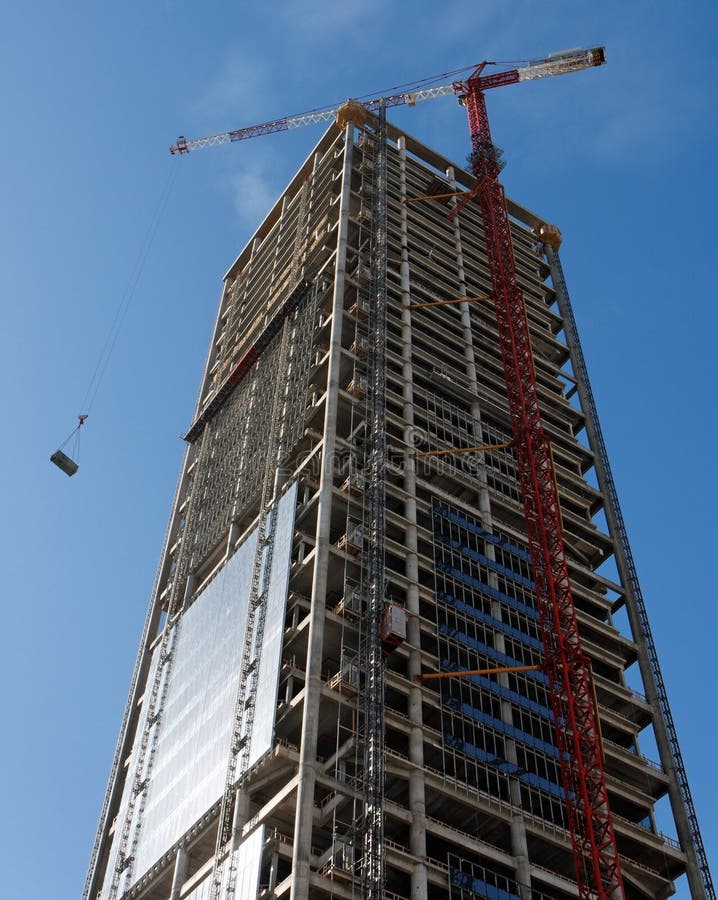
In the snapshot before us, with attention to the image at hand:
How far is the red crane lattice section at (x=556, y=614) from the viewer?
67250mm

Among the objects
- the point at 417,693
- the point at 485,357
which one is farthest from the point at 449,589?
the point at 485,357

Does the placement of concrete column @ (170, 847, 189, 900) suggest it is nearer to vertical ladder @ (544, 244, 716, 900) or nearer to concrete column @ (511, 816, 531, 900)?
concrete column @ (511, 816, 531, 900)

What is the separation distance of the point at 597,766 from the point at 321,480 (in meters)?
26.3

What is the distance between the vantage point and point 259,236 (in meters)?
138

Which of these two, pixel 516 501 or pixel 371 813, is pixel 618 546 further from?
pixel 371 813

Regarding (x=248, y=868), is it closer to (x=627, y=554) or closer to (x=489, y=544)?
(x=489, y=544)

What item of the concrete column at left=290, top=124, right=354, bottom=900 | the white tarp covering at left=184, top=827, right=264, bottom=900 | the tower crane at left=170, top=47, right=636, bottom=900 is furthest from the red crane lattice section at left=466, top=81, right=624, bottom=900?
the white tarp covering at left=184, top=827, right=264, bottom=900

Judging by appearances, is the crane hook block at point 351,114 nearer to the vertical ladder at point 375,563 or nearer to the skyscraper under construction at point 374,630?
the skyscraper under construction at point 374,630

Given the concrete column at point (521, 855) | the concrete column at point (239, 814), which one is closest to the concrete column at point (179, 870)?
the concrete column at point (239, 814)

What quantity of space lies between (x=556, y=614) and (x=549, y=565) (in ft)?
16.6

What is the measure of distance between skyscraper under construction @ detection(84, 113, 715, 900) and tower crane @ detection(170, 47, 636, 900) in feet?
4.19

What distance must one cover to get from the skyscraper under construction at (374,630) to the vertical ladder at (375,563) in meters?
0.18

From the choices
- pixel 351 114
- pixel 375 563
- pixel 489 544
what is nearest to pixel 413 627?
pixel 375 563

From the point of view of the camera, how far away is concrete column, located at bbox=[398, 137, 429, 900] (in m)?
63.3
